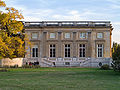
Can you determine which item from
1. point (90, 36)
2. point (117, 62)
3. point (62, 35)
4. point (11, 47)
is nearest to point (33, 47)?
point (62, 35)

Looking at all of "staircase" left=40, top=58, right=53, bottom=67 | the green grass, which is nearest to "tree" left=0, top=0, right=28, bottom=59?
the green grass

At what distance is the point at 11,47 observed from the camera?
31.7 meters

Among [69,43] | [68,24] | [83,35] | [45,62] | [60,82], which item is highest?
[68,24]

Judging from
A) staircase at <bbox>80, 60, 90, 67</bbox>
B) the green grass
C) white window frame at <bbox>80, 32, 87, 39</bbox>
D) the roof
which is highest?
the roof

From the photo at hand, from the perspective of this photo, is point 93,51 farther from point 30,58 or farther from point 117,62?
point 117,62

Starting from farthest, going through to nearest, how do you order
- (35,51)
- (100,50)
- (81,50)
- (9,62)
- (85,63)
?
1. (35,51)
2. (81,50)
3. (100,50)
4. (85,63)
5. (9,62)

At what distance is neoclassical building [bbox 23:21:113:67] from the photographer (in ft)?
151

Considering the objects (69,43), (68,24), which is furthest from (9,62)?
(68,24)

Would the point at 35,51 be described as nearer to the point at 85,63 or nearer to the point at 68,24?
the point at 68,24

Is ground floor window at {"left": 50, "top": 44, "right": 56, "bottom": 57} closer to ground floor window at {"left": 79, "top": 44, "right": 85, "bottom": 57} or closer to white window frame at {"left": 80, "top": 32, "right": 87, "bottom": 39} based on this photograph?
ground floor window at {"left": 79, "top": 44, "right": 85, "bottom": 57}

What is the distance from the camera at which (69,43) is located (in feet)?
153

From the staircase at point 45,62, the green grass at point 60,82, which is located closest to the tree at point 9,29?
the green grass at point 60,82

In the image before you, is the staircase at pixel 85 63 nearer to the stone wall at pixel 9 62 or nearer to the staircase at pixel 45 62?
the staircase at pixel 45 62

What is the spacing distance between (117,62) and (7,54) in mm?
13468
